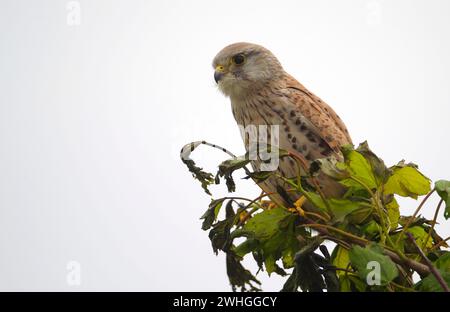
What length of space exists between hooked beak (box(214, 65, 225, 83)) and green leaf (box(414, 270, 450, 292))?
3.48 meters

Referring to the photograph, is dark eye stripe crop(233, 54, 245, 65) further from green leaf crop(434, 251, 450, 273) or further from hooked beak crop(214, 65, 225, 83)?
green leaf crop(434, 251, 450, 273)

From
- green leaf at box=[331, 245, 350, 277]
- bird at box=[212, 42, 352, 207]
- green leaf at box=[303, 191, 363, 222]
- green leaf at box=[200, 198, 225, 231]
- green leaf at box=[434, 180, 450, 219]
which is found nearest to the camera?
green leaf at box=[434, 180, 450, 219]

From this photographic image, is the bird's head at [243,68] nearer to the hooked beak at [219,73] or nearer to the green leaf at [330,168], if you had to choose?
the hooked beak at [219,73]

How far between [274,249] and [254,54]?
3.14 m

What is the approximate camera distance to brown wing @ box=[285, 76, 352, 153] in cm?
494

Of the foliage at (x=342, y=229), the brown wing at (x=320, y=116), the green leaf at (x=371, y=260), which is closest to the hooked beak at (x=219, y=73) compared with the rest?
the brown wing at (x=320, y=116)

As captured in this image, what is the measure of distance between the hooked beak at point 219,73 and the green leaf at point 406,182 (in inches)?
116

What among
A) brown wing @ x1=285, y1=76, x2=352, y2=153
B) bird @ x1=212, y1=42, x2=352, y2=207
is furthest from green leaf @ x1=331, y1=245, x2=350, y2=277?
brown wing @ x1=285, y1=76, x2=352, y2=153

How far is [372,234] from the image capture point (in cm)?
292

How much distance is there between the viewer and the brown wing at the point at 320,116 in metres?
4.94

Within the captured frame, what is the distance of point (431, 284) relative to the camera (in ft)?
7.82

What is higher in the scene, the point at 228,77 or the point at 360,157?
the point at 228,77
